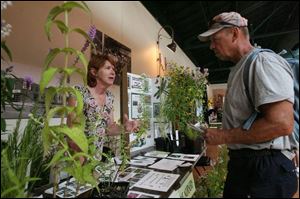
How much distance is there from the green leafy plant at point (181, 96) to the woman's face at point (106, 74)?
762 millimetres

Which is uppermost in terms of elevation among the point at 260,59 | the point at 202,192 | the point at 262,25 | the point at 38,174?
the point at 262,25

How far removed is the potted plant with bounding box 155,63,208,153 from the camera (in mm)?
2020

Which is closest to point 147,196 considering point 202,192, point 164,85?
point 202,192

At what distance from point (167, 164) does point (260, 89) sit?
0.81m

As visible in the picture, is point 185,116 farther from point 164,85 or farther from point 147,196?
point 147,196

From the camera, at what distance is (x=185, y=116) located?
2.02 meters

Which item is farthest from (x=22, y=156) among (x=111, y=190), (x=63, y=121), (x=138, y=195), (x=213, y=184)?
(x=213, y=184)

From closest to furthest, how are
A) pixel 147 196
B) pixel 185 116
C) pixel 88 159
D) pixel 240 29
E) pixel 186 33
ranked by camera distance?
pixel 88 159
pixel 147 196
pixel 240 29
pixel 185 116
pixel 186 33

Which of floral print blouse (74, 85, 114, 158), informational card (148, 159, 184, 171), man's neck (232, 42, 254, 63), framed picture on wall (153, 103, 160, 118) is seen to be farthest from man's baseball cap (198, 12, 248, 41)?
framed picture on wall (153, 103, 160, 118)

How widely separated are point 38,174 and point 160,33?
1896 mm

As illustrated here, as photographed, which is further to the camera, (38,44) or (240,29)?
(240,29)

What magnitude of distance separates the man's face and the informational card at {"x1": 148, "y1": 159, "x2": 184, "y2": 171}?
2.40 ft

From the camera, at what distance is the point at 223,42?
1.27m

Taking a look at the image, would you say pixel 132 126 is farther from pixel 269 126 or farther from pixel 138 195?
pixel 269 126
